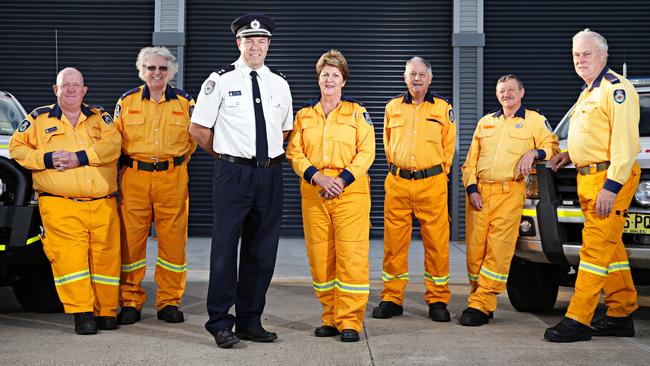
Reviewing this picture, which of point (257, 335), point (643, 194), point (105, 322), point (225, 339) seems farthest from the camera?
point (105, 322)

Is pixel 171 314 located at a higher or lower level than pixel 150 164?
lower

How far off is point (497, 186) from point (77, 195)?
2.97 meters

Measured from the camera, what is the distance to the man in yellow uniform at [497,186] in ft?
21.2

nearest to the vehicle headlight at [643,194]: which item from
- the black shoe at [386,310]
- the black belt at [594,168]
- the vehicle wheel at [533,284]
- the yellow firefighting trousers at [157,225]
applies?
the black belt at [594,168]

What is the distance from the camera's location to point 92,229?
6.12 meters

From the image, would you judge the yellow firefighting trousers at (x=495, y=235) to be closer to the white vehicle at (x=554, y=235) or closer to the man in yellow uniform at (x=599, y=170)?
the white vehicle at (x=554, y=235)

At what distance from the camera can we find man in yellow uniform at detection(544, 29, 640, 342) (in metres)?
5.69

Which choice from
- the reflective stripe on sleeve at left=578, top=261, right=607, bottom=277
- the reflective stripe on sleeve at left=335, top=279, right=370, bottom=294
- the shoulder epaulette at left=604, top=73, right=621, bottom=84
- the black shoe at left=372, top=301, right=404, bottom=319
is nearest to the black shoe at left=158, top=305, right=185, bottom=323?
the reflective stripe on sleeve at left=335, top=279, right=370, bottom=294

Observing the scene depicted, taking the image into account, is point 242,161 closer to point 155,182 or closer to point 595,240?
point 155,182

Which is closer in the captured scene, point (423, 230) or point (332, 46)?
point (423, 230)

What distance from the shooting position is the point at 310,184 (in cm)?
594

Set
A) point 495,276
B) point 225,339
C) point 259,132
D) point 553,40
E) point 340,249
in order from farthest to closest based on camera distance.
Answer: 1. point 553,40
2. point 495,276
3. point 340,249
4. point 259,132
5. point 225,339

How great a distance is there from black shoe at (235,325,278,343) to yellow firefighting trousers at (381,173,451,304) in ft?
4.14

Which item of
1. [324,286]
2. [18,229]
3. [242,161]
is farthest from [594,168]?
[18,229]
